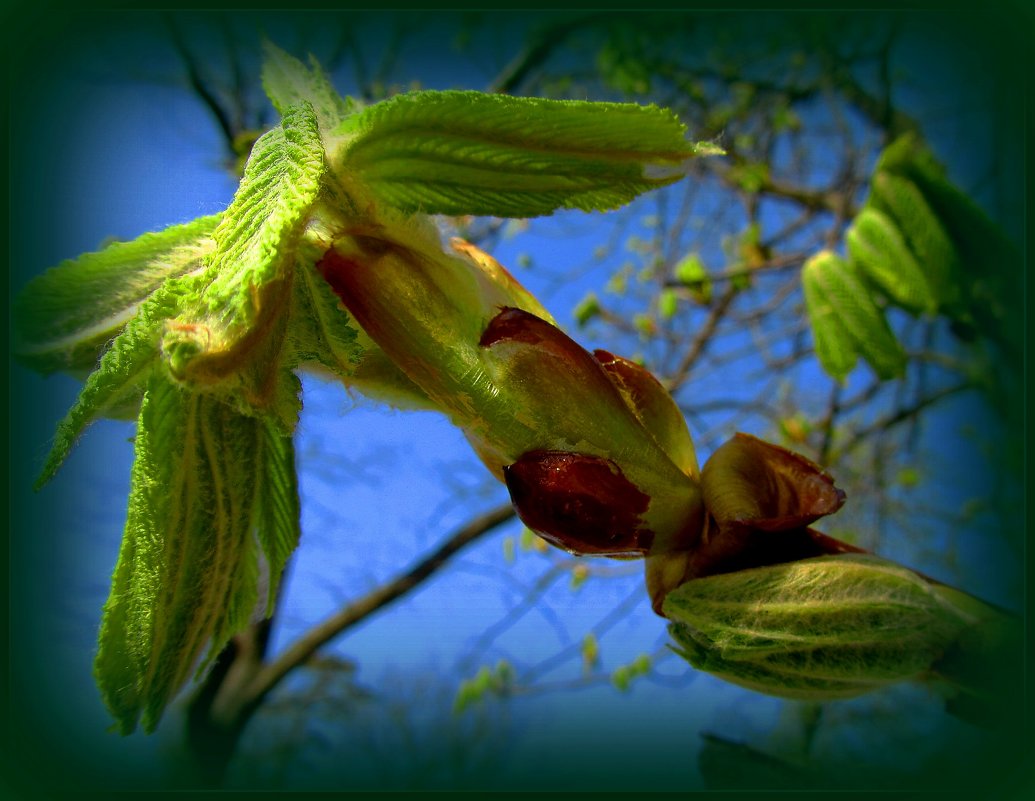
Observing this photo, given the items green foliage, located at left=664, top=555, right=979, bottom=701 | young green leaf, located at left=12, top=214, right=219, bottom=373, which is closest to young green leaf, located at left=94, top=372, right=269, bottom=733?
young green leaf, located at left=12, top=214, right=219, bottom=373

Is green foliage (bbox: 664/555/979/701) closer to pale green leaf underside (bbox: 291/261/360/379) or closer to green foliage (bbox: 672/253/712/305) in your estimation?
pale green leaf underside (bbox: 291/261/360/379)

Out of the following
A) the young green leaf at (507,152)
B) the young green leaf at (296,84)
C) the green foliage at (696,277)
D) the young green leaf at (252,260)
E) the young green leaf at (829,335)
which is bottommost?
the young green leaf at (252,260)

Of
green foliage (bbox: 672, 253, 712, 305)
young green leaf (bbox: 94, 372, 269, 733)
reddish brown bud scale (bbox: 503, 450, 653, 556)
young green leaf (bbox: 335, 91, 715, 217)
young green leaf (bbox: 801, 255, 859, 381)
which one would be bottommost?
young green leaf (bbox: 94, 372, 269, 733)

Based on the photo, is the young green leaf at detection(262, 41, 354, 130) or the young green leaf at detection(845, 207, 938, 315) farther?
the young green leaf at detection(845, 207, 938, 315)

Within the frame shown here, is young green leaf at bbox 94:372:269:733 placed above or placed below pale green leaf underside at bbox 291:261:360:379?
below

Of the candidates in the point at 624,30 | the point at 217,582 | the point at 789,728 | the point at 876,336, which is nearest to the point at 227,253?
the point at 217,582

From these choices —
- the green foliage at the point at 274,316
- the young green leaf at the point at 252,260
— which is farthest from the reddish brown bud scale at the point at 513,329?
the young green leaf at the point at 252,260

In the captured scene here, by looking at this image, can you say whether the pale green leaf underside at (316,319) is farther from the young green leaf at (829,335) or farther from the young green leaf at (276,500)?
the young green leaf at (829,335)
